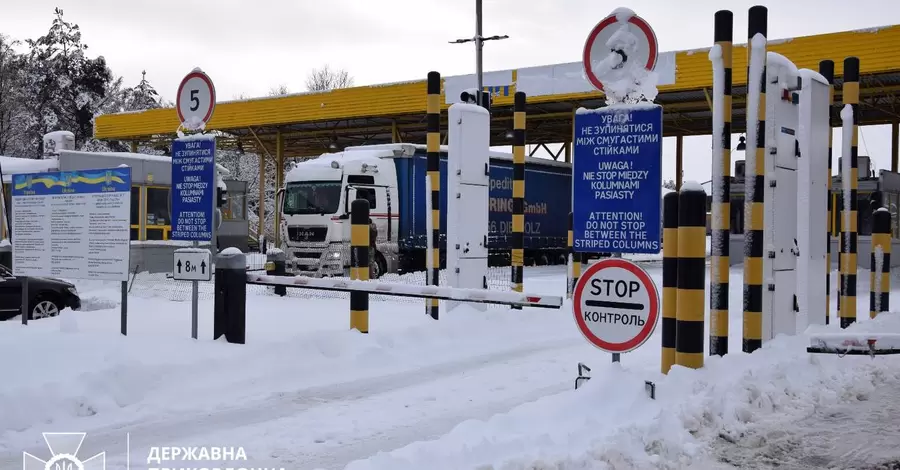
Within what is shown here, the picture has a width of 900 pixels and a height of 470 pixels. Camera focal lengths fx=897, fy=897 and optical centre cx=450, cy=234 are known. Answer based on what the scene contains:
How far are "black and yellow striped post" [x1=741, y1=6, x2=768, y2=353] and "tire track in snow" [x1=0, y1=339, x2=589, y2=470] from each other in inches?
78.9

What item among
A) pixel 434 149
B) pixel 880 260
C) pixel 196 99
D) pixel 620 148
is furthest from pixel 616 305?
pixel 880 260

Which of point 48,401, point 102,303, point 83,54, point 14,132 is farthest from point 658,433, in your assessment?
point 83,54

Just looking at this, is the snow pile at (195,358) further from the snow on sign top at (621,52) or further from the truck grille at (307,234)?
the truck grille at (307,234)

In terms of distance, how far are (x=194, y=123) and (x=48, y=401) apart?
4097 millimetres

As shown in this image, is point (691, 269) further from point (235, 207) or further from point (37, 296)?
point (235, 207)

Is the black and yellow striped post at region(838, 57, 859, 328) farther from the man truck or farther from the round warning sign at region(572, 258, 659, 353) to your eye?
the man truck

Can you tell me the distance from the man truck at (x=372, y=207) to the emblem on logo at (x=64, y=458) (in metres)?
14.2

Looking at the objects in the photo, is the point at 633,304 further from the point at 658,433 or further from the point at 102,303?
the point at 102,303

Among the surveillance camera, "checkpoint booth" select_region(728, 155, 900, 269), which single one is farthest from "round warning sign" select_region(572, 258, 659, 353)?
"checkpoint booth" select_region(728, 155, 900, 269)

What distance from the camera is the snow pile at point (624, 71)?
252 inches

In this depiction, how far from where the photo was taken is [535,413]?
580 cm

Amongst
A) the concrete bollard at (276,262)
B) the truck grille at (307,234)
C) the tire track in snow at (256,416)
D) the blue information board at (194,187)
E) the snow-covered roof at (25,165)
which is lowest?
the tire track in snow at (256,416)

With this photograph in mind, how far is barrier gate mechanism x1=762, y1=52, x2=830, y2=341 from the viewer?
8781 millimetres

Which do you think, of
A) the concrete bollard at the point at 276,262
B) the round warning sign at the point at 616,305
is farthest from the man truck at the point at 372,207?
the round warning sign at the point at 616,305
